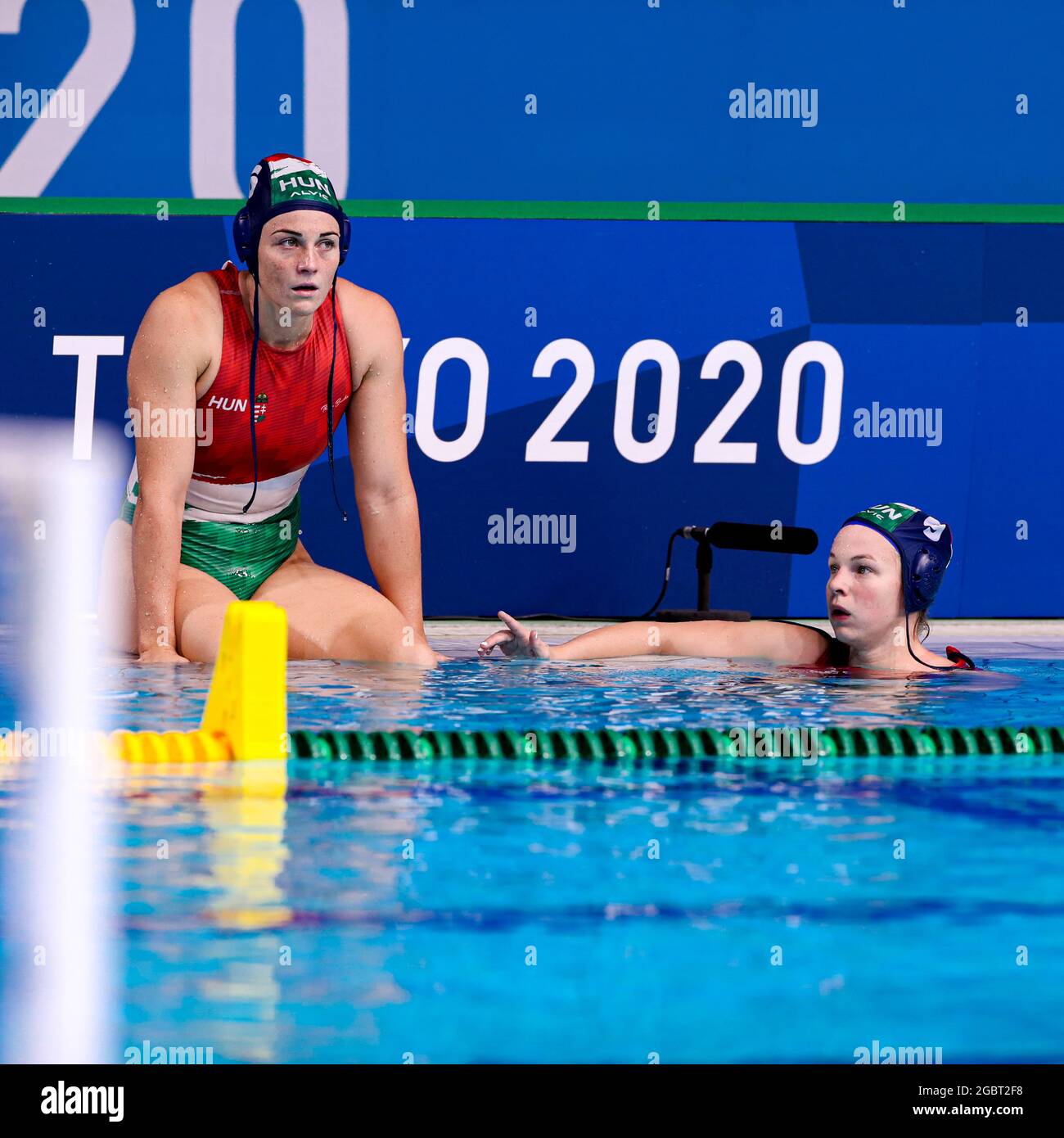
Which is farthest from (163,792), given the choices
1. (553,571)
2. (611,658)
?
(553,571)

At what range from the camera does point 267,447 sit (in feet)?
16.6

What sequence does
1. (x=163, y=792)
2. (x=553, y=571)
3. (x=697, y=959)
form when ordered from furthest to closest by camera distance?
(x=553, y=571) → (x=163, y=792) → (x=697, y=959)

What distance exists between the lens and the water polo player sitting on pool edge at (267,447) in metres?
4.83

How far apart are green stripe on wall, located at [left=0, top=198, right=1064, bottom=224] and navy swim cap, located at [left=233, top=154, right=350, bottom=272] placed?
1.92m

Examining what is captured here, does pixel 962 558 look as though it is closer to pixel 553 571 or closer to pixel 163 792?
pixel 553 571

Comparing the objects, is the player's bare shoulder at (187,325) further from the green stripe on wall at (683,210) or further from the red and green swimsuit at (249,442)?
the green stripe on wall at (683,210)

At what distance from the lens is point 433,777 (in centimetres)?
344

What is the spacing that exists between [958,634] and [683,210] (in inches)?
81.5

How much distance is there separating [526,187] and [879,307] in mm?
1964

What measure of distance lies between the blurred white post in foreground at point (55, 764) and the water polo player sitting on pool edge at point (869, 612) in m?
1.42

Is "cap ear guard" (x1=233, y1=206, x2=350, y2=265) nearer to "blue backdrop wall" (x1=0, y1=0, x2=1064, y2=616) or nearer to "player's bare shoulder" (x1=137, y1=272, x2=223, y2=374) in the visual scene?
"player's bare shoulder" (x1=137, y1=272, x2=223, y2=374)

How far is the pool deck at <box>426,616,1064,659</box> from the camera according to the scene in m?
6.07

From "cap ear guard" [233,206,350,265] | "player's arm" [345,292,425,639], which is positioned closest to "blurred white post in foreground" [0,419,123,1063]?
"player's arm" [345,292,425,639]

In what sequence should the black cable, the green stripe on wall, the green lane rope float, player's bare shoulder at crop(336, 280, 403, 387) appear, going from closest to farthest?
1. the green lane rope float
2. player's bare shoulder at crop(336, 280, 403, 387)
3. the black cable
4. the green stripe on wall
